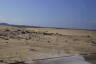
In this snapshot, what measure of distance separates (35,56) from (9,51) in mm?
1817

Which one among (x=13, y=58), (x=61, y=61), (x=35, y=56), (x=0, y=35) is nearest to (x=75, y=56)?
(x=61, y=61)

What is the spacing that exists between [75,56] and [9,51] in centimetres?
356

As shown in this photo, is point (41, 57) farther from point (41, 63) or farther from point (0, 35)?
point (0, 35)

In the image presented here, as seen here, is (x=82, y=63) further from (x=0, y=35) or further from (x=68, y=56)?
(x=0, y=35)

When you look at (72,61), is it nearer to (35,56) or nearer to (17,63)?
(35,56)

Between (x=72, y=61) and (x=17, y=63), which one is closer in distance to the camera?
(x=17, y=63)

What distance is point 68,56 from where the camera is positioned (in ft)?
36.0

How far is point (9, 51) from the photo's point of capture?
11672 millimetres

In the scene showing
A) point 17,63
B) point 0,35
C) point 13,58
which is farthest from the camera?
point 0,35

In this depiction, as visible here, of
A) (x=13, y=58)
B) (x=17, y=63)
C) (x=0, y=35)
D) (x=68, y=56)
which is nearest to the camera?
(x=17, y=63)

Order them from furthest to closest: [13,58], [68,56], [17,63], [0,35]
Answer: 1. [0,35]
2. [68,56]
3. [13,58]
4. [17,63]

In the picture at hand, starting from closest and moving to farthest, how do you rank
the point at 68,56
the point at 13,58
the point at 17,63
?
1. the point at 17,63
2. the point at 13,58
3. the point at 68,56

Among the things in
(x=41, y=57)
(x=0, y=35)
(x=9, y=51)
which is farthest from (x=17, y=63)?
(x=0, y=35)

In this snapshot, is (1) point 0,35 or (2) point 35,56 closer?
(2) point 35,56
